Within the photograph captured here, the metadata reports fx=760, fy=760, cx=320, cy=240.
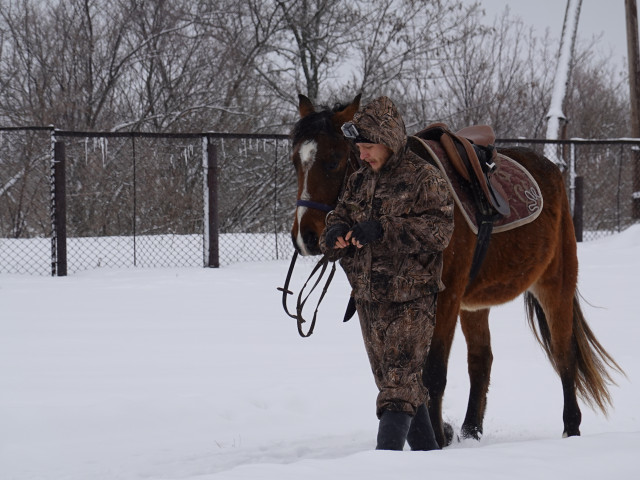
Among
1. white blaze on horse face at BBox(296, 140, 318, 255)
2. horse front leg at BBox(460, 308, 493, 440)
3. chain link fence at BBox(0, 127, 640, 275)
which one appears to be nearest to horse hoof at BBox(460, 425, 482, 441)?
horse front leg at BBox(460, 308, 493, 440)

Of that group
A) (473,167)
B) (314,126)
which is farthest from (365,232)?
(473,167)

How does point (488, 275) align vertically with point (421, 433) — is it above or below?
above

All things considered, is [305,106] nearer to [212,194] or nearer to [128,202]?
[212,194]

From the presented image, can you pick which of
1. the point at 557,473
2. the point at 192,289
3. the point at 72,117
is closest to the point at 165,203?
the point at 192,289

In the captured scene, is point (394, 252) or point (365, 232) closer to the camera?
point (365, 232)

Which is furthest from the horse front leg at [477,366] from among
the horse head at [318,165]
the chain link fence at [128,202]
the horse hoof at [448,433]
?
the chain link fence at [128,202]

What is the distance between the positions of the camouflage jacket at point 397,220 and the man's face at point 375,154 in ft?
0.09

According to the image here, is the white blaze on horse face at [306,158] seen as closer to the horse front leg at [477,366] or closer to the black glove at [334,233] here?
the black glove at [334,233]

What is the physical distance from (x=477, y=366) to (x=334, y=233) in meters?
2.03

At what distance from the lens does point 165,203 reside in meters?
11.7

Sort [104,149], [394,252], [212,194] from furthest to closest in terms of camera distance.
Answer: [104,149] → [212,194] → [394,252]

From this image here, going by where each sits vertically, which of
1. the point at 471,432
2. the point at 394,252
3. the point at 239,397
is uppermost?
the point at 394,252

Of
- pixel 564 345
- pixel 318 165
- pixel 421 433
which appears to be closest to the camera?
pixel 421 433

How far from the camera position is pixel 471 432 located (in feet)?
14.7
